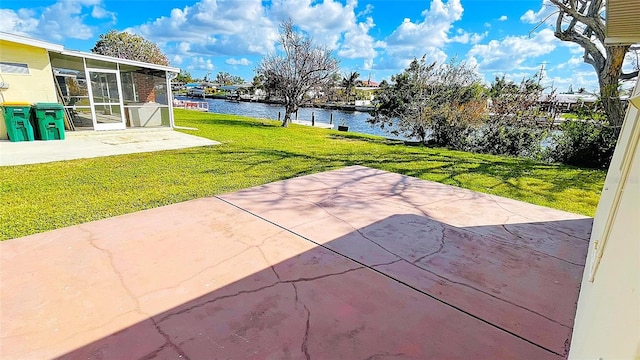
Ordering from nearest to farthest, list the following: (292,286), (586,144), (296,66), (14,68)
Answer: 1. (292,286)
2. (586,144)
3. (14,68)
4. (296,66)

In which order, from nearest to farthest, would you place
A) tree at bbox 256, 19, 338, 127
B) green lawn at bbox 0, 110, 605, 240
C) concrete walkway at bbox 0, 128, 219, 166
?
green lawn at bbox 0, 110, 605, 240, concrete walkway at bbox 0, 128, 219, 166, tree at bbox 256, 19, 338, 127

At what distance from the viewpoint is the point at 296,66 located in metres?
15.6

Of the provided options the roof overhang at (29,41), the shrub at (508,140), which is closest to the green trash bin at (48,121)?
the roof overhang at (29,41)

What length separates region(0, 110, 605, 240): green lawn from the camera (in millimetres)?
4004

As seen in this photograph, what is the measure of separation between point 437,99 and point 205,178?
10.8m

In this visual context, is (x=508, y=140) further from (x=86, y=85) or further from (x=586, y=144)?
(x=86, y=85)

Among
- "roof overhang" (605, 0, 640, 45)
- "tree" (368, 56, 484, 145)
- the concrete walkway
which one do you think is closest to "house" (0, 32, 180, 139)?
the concrete walkway

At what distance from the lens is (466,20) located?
17922 millimetres

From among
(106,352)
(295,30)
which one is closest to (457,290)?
(106,352)

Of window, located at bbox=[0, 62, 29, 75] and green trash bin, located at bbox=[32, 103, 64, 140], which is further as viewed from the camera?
green trash bin, located at bbox=[32, 103, 64, 140]

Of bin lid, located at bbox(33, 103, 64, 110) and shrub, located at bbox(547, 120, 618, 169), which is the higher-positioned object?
bin lid, located at bbox(33, 103, 64, 110)

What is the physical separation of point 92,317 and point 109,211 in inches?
88.1

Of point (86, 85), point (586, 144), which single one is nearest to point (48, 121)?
point (86, 85)

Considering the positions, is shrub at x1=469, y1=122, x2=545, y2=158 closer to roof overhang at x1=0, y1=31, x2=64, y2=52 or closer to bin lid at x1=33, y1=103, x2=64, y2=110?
bin lid at x1=33, y1=103, x2=64, y2=110
